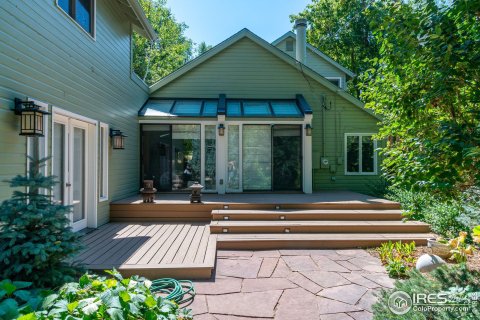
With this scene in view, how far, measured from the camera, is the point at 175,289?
11.4 feet

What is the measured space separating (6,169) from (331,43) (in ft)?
67.3

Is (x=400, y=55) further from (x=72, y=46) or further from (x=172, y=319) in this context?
(x=72, y=46)

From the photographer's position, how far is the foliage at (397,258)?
13.4ft

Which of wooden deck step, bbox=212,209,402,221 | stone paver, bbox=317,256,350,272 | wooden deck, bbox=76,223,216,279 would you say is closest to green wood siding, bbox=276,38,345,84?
wooden deck step, bbox=212,209,402,221

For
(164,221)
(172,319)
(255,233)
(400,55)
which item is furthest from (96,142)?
(400,55)

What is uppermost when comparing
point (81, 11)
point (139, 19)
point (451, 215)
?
point (139, 19)

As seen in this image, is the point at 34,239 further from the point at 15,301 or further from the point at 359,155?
the point at 359,155

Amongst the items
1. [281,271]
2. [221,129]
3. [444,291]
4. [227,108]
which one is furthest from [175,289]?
[227,108]

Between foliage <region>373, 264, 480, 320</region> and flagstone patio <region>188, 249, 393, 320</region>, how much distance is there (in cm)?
37

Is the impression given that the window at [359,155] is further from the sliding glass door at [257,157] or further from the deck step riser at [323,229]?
the deck step riser at [323,229]

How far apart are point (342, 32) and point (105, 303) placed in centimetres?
2140

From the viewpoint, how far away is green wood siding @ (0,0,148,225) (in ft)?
11.6

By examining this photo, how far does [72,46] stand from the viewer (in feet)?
16.4

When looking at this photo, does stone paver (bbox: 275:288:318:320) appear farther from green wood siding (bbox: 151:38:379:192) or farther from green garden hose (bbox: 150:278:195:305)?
green wood siding (bbox: 151:38:379:192)
